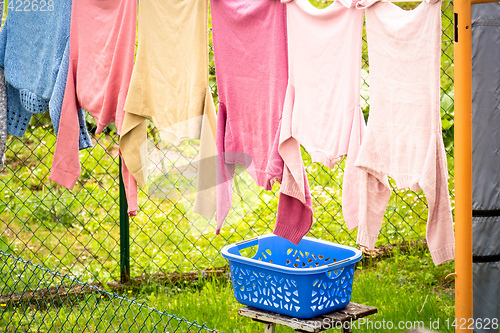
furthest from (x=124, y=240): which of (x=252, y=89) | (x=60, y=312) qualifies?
(x=252, y=89)

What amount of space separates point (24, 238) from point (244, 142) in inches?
124

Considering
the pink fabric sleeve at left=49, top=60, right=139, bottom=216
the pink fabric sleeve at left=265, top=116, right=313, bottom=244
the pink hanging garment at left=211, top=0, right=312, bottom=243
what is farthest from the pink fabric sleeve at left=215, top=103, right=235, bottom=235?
the pink fabric sleeve at left=49, top=60, right=139, bottom=216

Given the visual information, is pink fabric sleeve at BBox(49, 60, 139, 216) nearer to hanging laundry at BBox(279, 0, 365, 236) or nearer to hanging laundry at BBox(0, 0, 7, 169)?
hanging laundry at BBox(0, 0, 7, 169)

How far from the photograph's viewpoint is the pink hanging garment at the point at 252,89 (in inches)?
90.1

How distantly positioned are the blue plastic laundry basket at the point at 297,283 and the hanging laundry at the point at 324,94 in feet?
1.61

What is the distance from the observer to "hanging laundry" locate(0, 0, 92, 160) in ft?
9.34

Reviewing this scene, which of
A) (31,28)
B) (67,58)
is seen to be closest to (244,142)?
(67,58)

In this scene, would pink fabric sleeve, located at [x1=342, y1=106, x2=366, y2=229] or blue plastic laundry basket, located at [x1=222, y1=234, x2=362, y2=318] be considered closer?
pink fabric sleeve, located at [x1=342, y1=106, x2=366, y2=229]

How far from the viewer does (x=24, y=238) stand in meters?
4.91

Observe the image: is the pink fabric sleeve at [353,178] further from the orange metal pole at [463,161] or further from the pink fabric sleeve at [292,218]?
the orange metal pole at [463,161]

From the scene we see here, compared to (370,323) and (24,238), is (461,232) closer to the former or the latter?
(370,323)

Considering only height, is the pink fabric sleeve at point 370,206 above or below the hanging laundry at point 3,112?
below

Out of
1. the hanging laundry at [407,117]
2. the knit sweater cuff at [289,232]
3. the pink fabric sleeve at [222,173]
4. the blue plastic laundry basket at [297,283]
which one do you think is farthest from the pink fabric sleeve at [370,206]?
the pink fabric sleeve at [222,173]

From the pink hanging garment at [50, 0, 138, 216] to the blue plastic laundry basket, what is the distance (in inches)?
24.0
